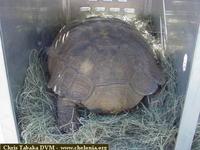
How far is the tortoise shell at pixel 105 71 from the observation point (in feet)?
4.58

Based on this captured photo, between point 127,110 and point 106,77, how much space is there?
A: 0.20 metres

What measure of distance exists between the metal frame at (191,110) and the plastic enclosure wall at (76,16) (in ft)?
0.07

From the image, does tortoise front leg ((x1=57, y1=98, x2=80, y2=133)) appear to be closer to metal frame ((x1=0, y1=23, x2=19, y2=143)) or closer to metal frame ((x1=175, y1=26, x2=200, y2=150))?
metal frame ((x1=0, y1=23, x2=19, y2=143))

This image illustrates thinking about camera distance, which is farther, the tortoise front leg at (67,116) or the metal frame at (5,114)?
the tortoise front leg at (67,116)

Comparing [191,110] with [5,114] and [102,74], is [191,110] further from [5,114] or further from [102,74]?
[5,114]

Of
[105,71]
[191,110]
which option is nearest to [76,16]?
[105,71]

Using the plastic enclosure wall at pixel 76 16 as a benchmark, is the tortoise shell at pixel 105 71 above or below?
below

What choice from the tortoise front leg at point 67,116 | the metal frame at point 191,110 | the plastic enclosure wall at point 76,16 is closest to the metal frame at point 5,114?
the plastic enclosure wall at point 76,16

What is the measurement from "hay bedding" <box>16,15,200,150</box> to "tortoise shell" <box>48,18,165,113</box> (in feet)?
0.24

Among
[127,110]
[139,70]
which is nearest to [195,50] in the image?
[139,70]

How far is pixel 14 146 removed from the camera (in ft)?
4.66

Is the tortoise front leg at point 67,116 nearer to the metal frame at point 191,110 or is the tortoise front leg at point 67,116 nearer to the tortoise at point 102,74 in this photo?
the tortoise at point 102,74

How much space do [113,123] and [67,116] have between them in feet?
0.64

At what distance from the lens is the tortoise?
1397mm
